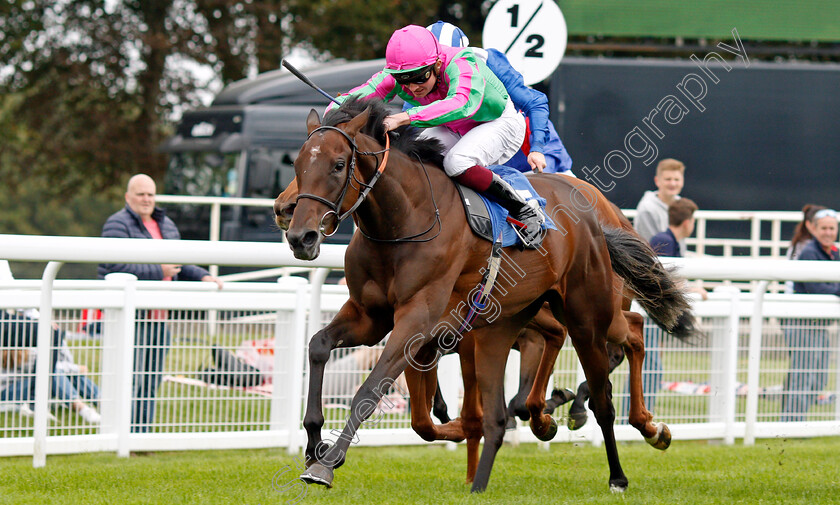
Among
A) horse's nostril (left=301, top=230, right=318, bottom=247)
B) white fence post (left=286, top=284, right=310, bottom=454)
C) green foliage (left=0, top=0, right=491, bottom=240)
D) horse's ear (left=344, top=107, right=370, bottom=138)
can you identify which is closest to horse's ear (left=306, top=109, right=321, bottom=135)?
horse's ear (left=344, top=107, right=370, bottom=138)

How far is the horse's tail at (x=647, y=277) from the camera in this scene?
5.58 meters

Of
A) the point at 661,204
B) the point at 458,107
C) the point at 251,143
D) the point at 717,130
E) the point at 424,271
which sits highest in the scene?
the point at 717,130

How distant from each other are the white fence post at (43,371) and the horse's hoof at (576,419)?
2662 mm

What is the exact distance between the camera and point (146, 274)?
6734 mm

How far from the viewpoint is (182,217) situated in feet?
43.5

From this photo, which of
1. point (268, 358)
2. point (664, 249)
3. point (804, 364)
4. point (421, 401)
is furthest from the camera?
point (664, 249)

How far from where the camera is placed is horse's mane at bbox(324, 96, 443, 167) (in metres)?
4.27

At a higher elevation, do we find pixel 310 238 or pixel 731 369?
pixel 310 238

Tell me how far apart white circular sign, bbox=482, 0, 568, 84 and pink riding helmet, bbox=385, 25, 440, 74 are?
79.2 inches

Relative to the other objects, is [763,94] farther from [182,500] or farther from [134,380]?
[182,500]

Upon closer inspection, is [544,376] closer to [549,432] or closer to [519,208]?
[549,432]

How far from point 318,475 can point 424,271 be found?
0.91 meters

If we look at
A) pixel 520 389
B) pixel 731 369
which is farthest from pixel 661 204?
pixel 520 389

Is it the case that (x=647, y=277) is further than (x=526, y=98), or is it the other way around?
(x=647, y=277)
